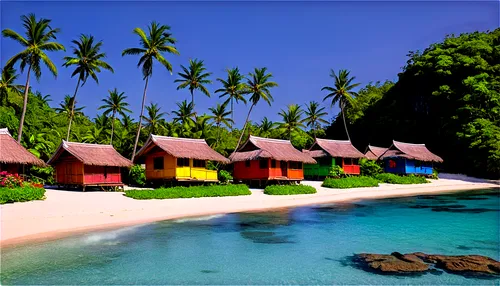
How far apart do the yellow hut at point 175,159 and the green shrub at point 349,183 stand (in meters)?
8.98

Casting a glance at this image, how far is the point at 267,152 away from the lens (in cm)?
2983

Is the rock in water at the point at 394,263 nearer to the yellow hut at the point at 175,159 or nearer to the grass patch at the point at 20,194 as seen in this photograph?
the grass patch at the point at 20,194

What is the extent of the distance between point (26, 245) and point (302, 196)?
1813cm

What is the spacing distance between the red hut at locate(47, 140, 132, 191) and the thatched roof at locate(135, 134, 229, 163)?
2071mm

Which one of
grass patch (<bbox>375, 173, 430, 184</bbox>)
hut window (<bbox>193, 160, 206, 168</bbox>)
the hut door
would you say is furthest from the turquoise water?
grass patch (<bbox>375, 173, 430, 184</bbox>)

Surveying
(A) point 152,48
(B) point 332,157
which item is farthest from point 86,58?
(B) point 332,157

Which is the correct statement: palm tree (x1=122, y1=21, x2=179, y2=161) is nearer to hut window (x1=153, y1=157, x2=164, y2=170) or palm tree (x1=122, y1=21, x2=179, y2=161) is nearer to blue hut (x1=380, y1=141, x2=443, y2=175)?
hut window (x1=153, y1=157, x2=164, y2=170)

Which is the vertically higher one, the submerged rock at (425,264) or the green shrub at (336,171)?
the green shrub at (336,171)

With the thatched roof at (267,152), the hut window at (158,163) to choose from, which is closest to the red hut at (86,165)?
the hut window at (158,163)

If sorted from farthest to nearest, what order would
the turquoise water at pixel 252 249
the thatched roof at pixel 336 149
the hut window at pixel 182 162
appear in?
the thatched roof at pixel 336 149
the hut window at pixel 182 162
the turquoise water at pixel 252 249

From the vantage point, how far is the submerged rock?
9328mm

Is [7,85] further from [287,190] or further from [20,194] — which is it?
[287,190]

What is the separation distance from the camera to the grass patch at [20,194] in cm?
1689

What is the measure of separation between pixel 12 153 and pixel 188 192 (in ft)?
31.1
